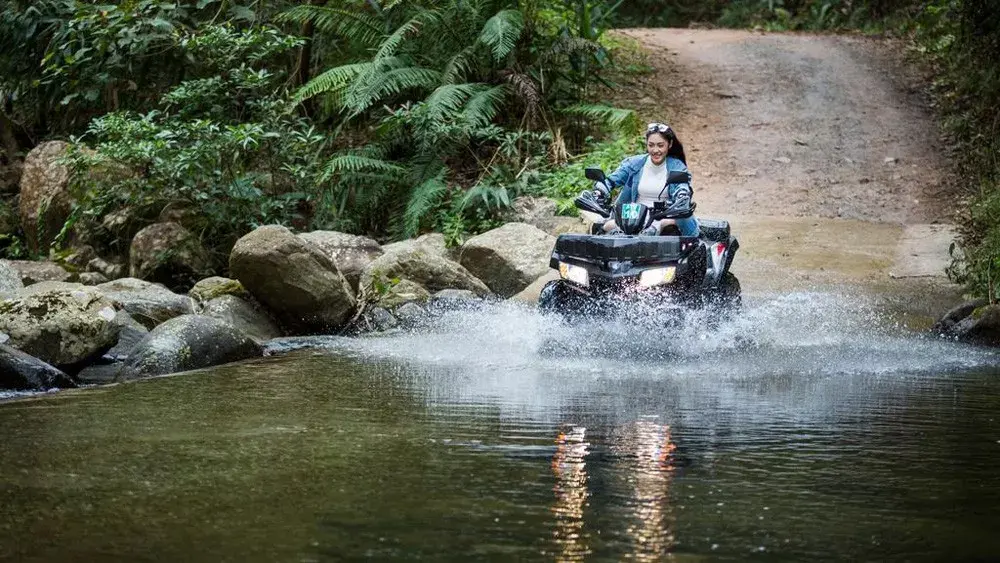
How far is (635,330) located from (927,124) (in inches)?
463

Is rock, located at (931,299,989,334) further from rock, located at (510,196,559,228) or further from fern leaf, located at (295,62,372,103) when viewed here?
fern leaf, located at (295,62,372,103)

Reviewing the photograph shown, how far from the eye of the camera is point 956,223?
45.8 feet

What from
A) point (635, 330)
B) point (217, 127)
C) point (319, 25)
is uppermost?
point (319, 25)

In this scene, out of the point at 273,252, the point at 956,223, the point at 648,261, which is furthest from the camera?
the point at 956,223

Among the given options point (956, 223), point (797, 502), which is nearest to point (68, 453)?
point (797, 502)

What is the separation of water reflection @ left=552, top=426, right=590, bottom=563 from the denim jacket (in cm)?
316

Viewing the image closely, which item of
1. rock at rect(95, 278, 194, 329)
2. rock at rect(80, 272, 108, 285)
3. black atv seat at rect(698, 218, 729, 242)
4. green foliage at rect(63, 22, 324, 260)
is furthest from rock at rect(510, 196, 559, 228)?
black atv seat at rect(698, 218, 729, 242)

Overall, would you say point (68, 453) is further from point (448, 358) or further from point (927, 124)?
point (927, 124)

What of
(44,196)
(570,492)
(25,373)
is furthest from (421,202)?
(570,492)

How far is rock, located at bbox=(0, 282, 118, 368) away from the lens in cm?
862

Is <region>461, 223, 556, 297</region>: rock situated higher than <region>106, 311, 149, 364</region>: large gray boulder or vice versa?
<region>461, 223, 556, 297</region>: rock

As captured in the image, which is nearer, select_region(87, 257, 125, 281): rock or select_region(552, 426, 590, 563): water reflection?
select_region(552, 426, 590, 563): water reflection

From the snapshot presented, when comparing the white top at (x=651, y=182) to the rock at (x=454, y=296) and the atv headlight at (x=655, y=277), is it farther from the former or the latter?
the rock at (x=454, y=296)

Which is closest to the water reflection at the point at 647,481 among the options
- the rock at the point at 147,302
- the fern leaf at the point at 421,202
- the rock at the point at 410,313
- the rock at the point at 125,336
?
the rock at the point at 125,336
